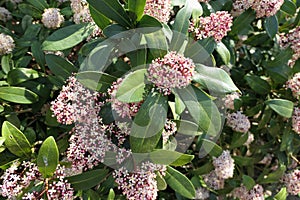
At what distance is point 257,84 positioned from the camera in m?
2.43

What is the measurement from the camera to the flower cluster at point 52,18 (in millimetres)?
2217

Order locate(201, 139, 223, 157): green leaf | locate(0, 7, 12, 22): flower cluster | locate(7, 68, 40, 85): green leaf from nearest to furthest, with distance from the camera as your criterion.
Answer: locate(7, 68, 40, 85): green leaf, locate(201, 139, 223, 157): green leaf, locate(0, 7, 12, 22): flower cluster

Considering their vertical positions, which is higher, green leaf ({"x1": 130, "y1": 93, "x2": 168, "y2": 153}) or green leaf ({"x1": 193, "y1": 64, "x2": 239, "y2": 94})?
green leaf ({"x1": 193, "y1": 64, "x2": 239, "y2": 94})

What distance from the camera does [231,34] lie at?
7.89 ft

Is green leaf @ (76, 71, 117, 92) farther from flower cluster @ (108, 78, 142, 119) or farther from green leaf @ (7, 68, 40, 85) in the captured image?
green leaf @ (7, 68, 40, 85)

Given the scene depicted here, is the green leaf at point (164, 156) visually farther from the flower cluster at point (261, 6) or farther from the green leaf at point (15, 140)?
the flower cluster at point (261, 6)

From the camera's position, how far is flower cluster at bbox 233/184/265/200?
2359mm

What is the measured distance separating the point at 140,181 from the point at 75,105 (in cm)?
40

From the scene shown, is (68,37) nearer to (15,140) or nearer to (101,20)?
(101,20)

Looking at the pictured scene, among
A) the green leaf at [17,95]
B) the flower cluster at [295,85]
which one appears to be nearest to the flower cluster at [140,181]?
the green leaf at [17,95]

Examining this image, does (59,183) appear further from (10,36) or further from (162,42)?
(10,36)

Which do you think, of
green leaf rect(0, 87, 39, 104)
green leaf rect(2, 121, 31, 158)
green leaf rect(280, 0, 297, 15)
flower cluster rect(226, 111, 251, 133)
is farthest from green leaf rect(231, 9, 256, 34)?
green leaf rect(2, 121, 31, 158)

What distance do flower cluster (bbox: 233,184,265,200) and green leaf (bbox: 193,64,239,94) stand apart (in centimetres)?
99

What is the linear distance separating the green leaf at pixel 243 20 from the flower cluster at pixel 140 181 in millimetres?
996
